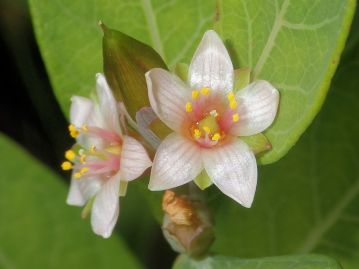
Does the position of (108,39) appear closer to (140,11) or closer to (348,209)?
(140,11)

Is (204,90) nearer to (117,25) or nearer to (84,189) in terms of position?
(117,25)

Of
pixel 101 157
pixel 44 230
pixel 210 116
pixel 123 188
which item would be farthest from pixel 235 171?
pixel 44 230

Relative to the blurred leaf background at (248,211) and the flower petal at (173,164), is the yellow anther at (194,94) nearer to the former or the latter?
the flower petal at (173,164)

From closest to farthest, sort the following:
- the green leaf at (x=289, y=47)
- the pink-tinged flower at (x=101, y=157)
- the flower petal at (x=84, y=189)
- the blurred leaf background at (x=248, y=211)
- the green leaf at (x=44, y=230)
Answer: the green leaf at (x=289, y=47)
the pink-tinged flower at (x=101, y=157)
the flower petal at (x=84, y=189)
the blurred leaf background at (x=248, y=211)
the green leaf at (x=44, y=230)

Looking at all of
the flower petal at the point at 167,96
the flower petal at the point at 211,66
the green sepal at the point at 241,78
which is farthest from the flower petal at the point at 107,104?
the green sepal at the point at 241,78

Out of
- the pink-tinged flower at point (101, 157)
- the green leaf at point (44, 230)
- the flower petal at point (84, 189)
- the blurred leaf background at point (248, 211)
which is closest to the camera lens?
the pink-tinged flower at point (101, 157)

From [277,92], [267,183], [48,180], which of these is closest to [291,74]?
[277,92]

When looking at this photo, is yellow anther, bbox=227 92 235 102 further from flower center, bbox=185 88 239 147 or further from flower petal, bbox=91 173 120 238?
flower petal, bbox=91 173 120 238
